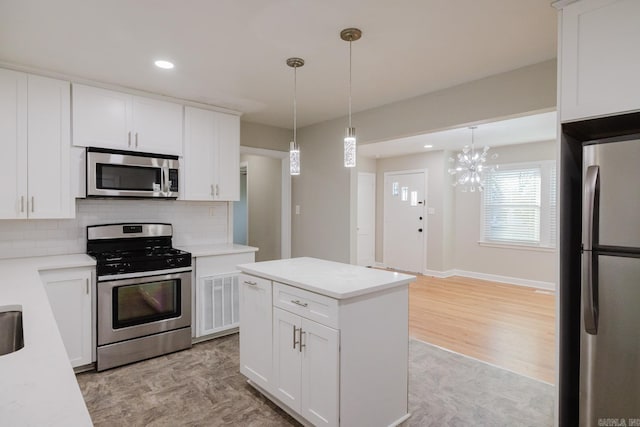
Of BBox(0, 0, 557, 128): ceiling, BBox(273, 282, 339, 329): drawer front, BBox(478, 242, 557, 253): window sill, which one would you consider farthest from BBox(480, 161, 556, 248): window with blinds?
BBox(273, 282, 339, 329): drawer front

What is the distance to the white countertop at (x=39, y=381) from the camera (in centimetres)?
75

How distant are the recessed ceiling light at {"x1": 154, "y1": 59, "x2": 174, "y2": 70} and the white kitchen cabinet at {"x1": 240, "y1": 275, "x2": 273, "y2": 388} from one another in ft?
5.58

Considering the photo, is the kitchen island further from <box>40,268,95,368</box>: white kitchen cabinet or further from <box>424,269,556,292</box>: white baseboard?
<box>424,269,556,292</box>: white baseboard

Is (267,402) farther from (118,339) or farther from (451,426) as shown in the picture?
(118,339)

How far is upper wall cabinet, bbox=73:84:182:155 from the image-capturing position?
2951 millimetres

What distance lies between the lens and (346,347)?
6.09ft

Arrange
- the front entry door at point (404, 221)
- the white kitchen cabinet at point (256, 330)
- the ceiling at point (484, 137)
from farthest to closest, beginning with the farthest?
the front entry door at point (404, 221), the ceiling at point (484, 137), the white kitchen cabinet at point (256, 330)

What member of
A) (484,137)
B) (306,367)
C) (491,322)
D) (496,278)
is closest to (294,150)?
(306,367)

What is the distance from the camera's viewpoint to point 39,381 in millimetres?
905

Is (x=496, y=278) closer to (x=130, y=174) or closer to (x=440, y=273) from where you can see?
(x=440, y=273)

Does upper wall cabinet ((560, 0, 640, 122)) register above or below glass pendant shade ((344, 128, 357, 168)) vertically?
above

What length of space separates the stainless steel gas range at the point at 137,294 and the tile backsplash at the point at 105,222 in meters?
0.14

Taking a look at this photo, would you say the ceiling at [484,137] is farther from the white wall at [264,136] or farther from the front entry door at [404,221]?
the white wall at [264,136]

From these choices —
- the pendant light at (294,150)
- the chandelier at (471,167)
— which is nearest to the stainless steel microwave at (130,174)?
the pendant light at (294,150)
